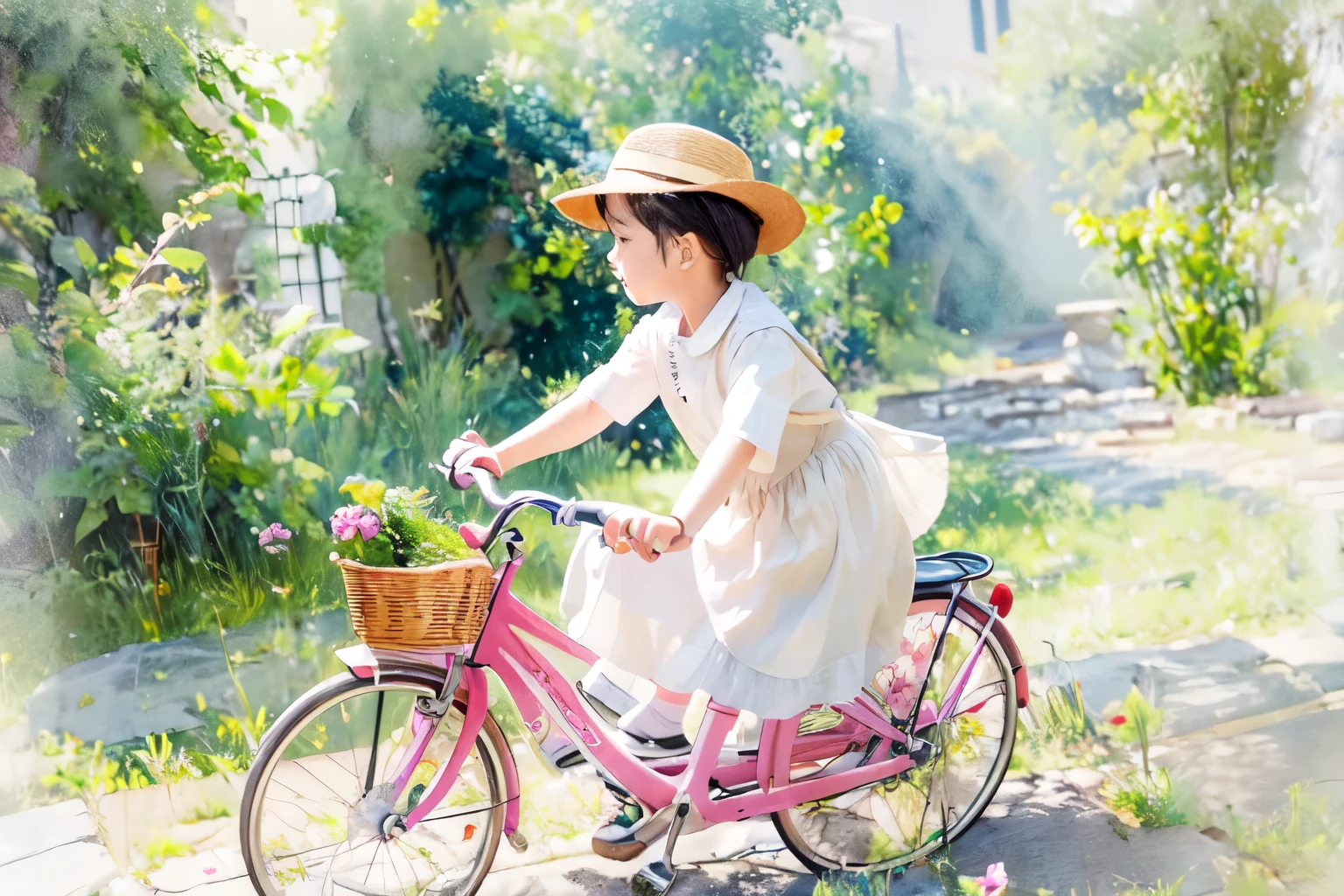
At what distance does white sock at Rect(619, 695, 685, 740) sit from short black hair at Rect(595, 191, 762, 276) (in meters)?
1.08

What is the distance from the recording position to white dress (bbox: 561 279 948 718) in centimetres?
239

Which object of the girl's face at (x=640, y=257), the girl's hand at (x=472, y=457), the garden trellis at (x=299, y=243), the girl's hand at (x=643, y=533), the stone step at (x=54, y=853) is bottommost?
the stone step at (x=54, y=853)

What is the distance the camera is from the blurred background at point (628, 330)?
10.3ft

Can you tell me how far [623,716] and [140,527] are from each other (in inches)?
66.4

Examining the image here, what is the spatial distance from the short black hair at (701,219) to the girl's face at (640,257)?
14mm

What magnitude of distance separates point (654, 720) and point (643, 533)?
0.75 m

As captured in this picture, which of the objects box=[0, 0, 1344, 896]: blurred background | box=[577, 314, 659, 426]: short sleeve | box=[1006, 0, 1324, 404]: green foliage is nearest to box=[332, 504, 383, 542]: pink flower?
box=[577, 314, 659, 426]: short sleeve

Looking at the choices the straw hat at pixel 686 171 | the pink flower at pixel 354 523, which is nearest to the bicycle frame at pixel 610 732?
the pink flower at pixel 354 523

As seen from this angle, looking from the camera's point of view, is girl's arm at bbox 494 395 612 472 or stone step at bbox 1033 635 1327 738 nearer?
girl's arm at bbox 494 395 612 472

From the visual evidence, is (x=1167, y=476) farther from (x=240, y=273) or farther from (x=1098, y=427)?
(x=240, y=273)

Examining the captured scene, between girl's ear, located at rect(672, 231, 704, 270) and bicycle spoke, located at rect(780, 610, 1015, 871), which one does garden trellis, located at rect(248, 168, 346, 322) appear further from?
bicycle spoke, located at rect(780, 610, 1015, 871)

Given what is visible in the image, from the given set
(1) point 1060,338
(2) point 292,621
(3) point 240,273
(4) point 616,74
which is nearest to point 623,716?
(2) point 292,621

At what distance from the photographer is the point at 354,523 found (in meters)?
2.15

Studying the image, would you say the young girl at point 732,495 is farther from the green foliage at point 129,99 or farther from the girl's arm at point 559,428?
the green foliage at point 129,99
